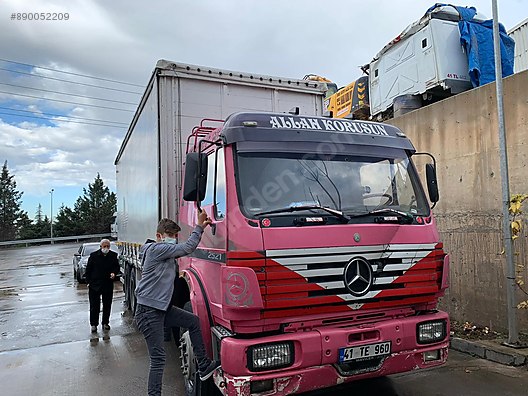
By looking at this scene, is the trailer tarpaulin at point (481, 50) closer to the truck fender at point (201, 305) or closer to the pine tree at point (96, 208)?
the truck fender at point (201, 305)

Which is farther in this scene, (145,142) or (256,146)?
(145,142)

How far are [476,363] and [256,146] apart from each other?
13.2 ft

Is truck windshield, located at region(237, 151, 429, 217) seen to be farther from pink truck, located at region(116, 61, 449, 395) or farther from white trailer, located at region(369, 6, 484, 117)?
white trailer, located at region(369, 6, 484, 117)

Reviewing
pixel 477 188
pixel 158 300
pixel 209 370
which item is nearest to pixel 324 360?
pixel 209 370

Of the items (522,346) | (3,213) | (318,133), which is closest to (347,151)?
(318,133)

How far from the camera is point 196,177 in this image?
3955 millimetres

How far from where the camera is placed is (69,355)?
6496mm

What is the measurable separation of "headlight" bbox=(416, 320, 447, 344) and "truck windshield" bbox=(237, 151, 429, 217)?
38.6 inches

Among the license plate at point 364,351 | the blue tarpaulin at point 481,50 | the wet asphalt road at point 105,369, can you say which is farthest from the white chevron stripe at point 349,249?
the blue tarpaulin at point 481,50

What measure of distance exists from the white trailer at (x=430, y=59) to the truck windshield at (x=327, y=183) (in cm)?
532

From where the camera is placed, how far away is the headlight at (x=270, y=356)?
3.22m

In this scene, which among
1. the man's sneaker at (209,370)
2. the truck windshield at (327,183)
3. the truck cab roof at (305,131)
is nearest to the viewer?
the man's sneaker at (209,370)

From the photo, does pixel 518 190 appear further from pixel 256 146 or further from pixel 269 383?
pixel 269 383

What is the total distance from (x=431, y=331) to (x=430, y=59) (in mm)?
6657
